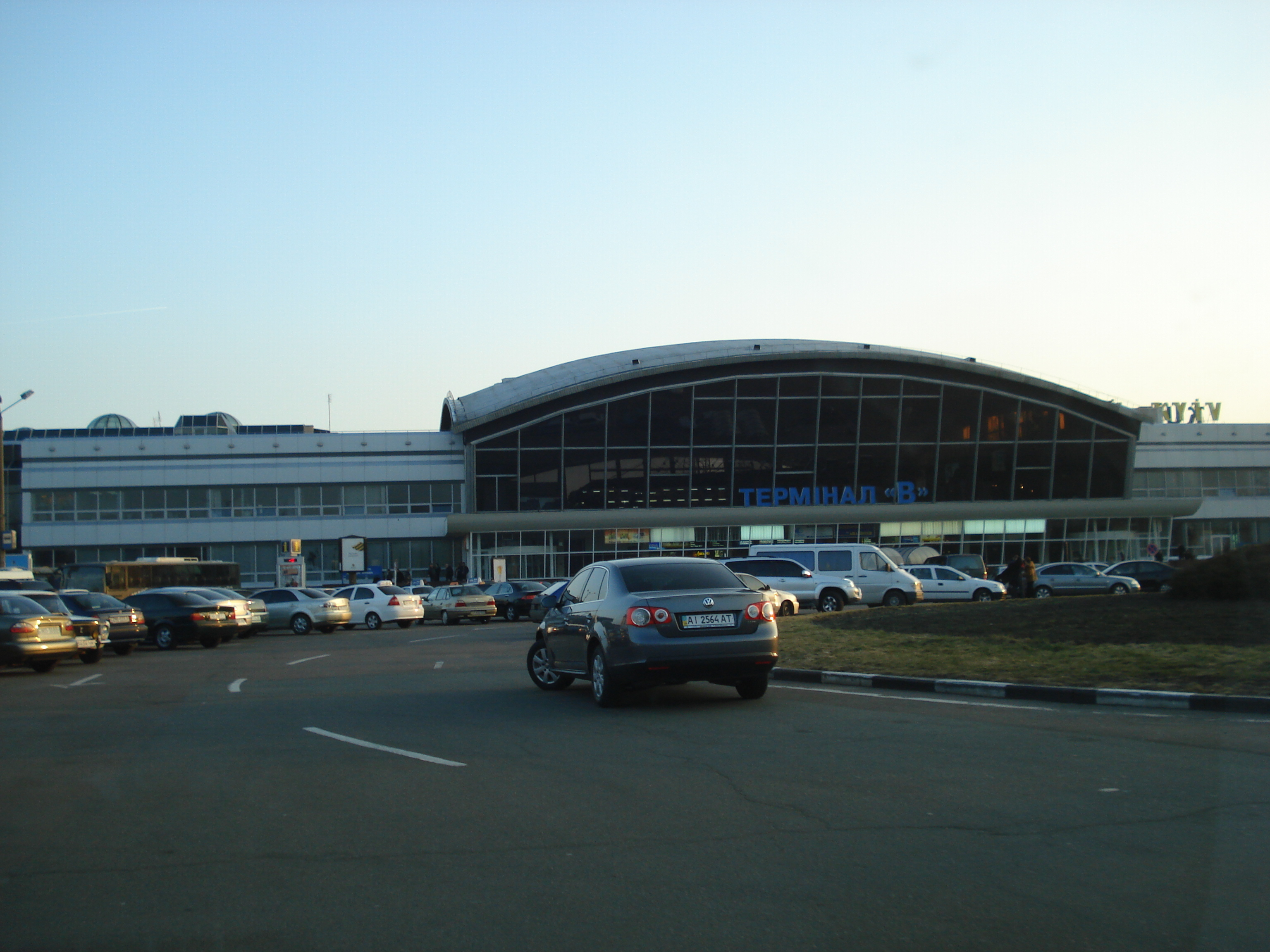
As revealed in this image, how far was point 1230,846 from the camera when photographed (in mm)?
5613

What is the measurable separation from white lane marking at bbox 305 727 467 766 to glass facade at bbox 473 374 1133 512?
48678 millimetres

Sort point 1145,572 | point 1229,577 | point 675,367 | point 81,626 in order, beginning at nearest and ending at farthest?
point 1229,577 < point 81,626 < point 1145,572 < point 675,367

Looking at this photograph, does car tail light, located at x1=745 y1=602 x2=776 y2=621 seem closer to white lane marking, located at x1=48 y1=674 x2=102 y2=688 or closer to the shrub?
white lane marking, located at x1=48 y1=674 x2=102 y2=688

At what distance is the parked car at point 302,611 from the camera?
36.0 meters

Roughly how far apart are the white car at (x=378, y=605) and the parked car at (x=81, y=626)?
1400 centimetres

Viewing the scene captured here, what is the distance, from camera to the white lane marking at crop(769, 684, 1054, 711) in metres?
11.2

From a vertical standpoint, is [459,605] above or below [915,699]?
below

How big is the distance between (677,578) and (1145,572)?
1460 inches

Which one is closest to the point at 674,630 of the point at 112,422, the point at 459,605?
the point at 459,605

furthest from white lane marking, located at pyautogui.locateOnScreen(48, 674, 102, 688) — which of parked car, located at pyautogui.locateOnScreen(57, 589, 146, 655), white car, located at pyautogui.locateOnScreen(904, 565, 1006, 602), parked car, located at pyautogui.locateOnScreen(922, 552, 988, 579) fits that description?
parked car, located at pyautogui.locateOnScreen(922, 552, 988, 579)

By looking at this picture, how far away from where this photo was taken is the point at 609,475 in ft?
196

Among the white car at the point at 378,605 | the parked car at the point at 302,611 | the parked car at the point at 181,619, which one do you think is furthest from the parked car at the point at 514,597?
the parked car at the point at 181,619

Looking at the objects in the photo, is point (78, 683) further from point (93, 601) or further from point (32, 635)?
point (93, 601)

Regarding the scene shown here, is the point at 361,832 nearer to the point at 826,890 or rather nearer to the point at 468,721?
the point at 826,890
